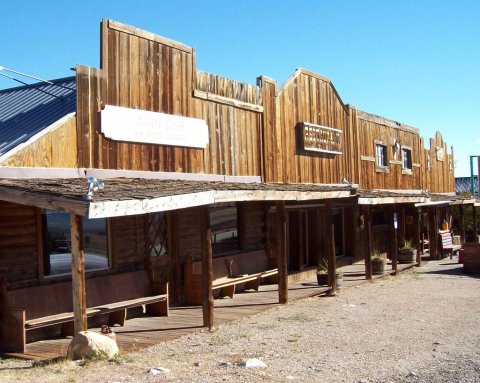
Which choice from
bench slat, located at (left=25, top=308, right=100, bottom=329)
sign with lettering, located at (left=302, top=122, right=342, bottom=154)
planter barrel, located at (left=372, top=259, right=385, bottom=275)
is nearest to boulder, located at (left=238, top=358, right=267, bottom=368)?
bench slat, located at (left=25, top=308, right=100, bottom=329)

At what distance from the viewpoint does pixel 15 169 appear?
9.00 m

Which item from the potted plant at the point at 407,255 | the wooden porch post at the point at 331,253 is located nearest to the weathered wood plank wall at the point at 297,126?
the wooden porch post at the point at 331,253

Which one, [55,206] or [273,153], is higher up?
[273,153]

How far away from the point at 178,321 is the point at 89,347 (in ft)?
10.3

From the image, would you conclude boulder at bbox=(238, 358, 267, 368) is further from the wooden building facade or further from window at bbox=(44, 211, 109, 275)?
window at bbox=(44, 211, 109, 275)

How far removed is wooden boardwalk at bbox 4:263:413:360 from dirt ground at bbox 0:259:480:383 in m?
0.27

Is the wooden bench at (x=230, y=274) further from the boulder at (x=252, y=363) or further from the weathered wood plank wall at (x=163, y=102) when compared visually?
the boulder at (x=252, y=363)

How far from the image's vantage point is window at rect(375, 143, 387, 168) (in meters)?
21.3

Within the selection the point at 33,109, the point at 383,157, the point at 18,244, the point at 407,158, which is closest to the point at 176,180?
the point at 33,109

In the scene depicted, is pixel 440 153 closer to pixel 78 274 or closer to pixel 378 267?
pixel 378 267

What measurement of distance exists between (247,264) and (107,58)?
230 inches

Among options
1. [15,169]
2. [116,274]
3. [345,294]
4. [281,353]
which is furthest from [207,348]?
[345,294]

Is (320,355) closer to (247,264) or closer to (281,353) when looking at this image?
(281,353)

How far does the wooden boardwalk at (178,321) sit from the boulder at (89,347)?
370mm
